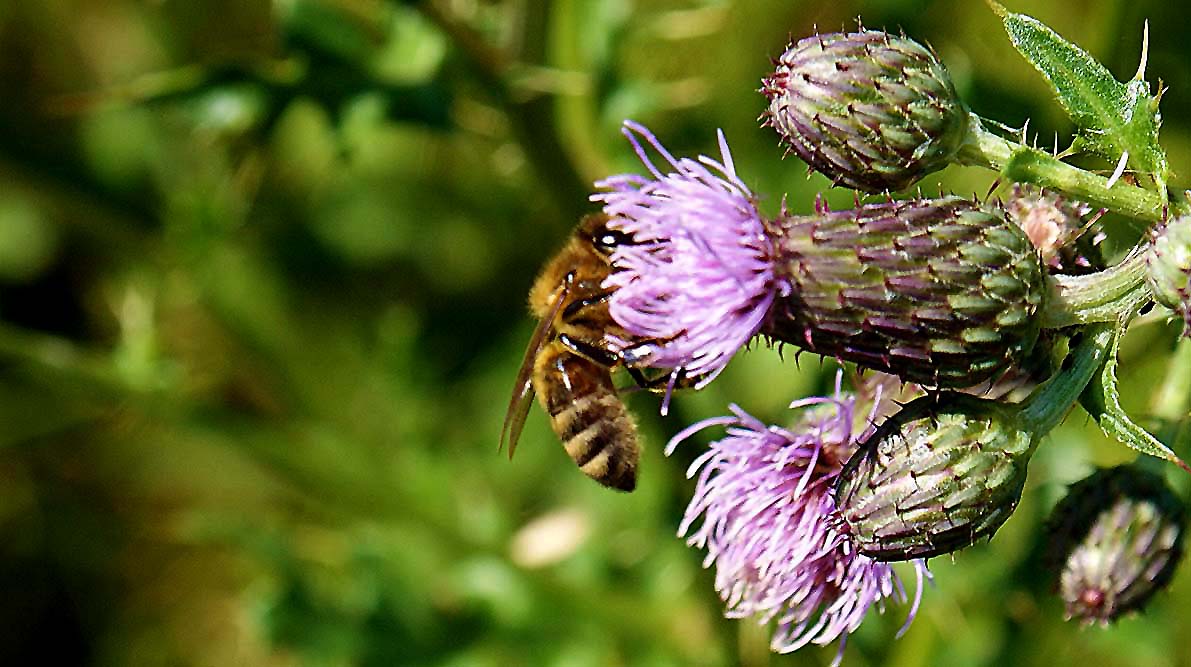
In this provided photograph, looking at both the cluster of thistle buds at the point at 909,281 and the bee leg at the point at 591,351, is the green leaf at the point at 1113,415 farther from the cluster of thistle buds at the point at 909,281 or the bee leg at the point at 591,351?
the bee leg at the point at 591,351

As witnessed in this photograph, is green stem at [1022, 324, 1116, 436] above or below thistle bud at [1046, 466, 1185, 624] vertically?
above

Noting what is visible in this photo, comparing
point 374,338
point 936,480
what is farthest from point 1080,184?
point 374,338

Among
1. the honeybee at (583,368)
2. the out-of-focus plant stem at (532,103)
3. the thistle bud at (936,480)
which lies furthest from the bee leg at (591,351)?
the out-of-focus plant stem at (532,103)

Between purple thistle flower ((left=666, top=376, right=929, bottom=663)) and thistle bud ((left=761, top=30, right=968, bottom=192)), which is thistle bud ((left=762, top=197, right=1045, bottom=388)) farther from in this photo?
purple thistle flower ((left=666, top=376, right=929, bottom=663))

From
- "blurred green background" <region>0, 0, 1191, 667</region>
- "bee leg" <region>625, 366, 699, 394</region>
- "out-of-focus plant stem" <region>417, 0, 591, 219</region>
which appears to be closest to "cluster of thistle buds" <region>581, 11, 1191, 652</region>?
"bee leg" <region>625, 366, 699, 394</region>

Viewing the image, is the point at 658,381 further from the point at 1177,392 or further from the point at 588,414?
the point at 1177,392

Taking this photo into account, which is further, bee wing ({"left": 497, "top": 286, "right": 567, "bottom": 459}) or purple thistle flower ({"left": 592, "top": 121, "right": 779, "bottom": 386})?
bee wing ({"left": 497, "top": 286, "right": 567, "bottom": 459})
